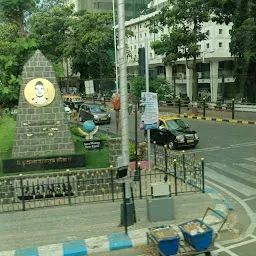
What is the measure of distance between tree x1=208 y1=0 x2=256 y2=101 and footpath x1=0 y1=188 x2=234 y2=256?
2058 cm

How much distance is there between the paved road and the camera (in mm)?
8700

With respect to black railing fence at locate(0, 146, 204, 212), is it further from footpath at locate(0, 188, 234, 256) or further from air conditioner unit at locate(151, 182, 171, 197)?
air conditioner unit at locate(151, 182, 171, 197)

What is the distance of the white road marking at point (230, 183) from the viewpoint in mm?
12234

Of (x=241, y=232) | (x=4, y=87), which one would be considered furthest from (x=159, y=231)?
(x=4, y=87)

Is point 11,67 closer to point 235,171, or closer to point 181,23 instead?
point 235,171

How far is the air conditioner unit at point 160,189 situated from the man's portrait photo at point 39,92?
618 cm

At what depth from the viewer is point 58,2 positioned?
2195 inches

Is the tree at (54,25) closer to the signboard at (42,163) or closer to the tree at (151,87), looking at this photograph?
the tree at (151,87)

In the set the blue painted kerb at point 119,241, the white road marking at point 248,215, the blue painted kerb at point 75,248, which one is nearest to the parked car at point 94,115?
the white road marking at point 248,215

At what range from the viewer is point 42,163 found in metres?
13.7

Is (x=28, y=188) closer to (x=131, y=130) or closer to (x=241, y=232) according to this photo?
(x=241, y=232)

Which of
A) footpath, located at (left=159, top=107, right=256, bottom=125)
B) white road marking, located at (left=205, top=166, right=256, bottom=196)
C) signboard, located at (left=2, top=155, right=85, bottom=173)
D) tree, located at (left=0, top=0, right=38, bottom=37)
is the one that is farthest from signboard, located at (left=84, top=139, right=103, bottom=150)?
tree, located at (left=0, top=0, right=38, bottom=37)

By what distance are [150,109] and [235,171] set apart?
400 cm

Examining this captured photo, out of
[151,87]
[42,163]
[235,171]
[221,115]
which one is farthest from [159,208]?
[151,87]
